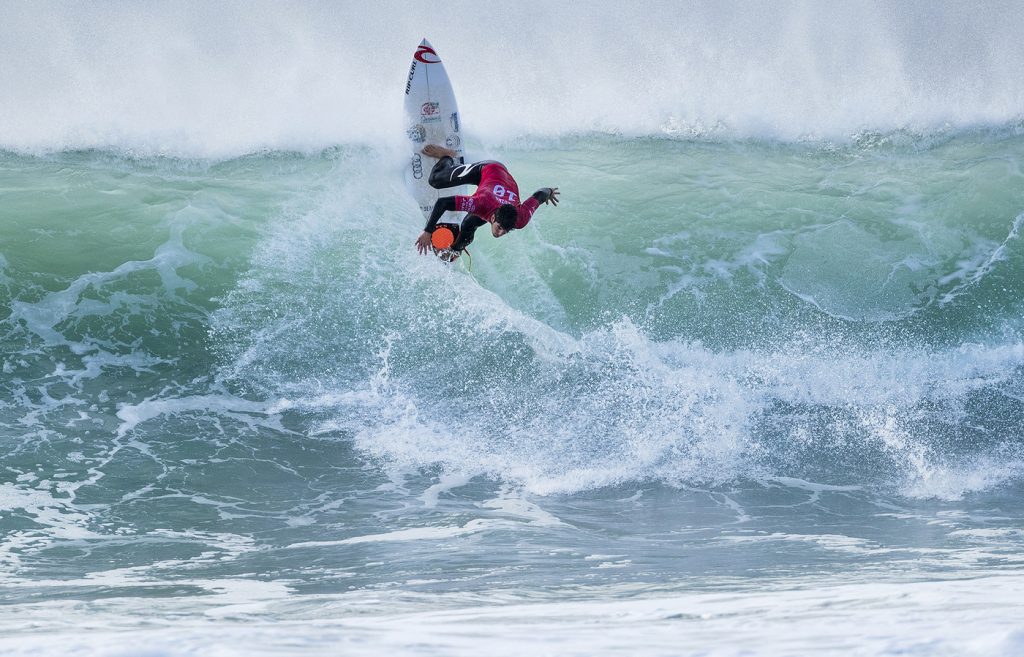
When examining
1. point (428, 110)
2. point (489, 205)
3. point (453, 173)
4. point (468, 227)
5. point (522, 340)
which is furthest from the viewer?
point (522, 340)

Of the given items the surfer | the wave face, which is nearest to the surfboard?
the surfer

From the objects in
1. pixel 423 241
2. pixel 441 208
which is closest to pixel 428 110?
pixel 441 208

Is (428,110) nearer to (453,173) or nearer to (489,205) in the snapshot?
(453,173)

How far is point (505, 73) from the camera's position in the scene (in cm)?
1506

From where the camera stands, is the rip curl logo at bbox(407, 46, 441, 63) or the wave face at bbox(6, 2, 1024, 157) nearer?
the rip curl logo at bbox(407, 46, 441, 63)

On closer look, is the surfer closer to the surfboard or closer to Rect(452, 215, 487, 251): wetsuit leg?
Rect(452, 215, 487, 251): wetsuit leg

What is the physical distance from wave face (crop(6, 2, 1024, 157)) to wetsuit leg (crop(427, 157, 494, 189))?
4227mm

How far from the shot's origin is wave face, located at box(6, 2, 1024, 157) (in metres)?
13.7

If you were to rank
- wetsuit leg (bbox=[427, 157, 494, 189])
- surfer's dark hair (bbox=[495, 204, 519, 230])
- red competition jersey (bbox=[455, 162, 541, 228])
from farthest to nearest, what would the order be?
1. wetsuit leg (bbox=[427, 157, 494, 189])
2. red competition jersey (bbox=[455, 162, 541, 228])
3. surfer's dark hair (bbox=[495, 204, 519, 230])

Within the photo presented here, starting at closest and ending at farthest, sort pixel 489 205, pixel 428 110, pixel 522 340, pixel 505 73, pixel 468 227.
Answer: pixel 489 205 < pixel 468 227 < pixel 428 110 < pixel 522 340 < pixel 505 73

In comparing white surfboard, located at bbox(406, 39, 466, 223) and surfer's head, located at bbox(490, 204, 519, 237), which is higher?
white surfboard, located at bbox(406, 39, 466, 223)

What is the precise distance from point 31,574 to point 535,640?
388cm

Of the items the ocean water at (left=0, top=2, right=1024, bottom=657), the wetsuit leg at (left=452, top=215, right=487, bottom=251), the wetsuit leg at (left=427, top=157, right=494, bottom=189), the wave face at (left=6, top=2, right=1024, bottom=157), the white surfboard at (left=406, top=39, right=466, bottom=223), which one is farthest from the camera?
the wave face at (left=6, top=2, right=1024, bottom=157)

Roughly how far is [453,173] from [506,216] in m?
1.11
